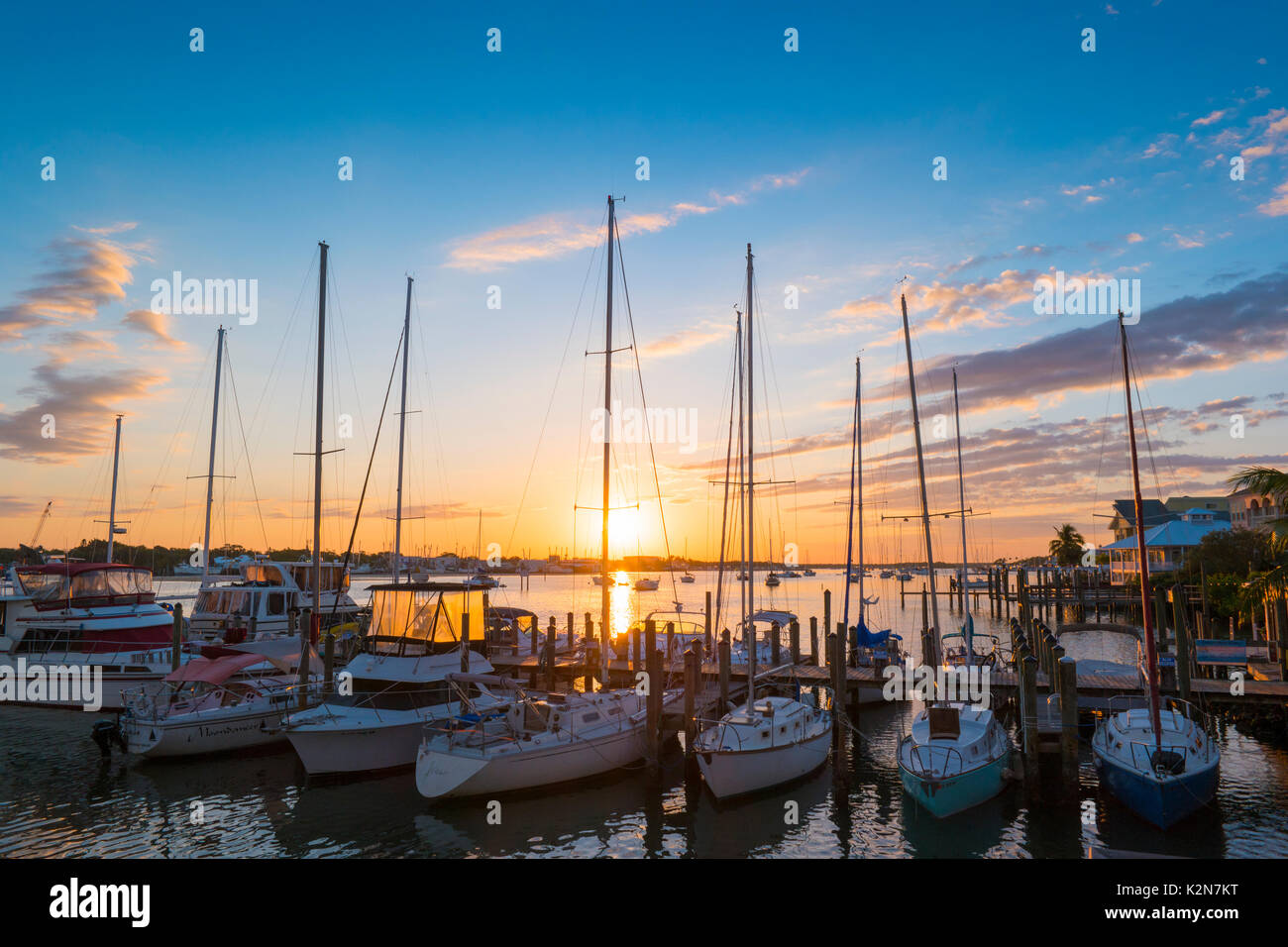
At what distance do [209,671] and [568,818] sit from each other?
12.7 metres

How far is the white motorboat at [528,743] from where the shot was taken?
18.4 metres

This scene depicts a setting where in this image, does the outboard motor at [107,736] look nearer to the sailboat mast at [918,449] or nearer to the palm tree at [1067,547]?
the sailboat mast at [918,449]

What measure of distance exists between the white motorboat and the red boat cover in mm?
7339

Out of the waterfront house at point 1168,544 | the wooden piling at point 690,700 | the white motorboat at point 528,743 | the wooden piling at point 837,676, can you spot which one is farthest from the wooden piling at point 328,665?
the waterfront house at point 1168,544

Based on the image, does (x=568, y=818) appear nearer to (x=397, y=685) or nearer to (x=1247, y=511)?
(x=397, y=685)

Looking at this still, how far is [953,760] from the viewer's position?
59.4ft

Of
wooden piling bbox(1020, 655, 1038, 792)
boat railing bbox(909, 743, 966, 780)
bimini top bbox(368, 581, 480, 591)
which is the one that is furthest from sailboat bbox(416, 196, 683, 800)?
wooden piling bbox(1020, 655, 1038, 792)

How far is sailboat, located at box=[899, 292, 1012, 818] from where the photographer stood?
17.8 metres

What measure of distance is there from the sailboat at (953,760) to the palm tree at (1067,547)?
104 m

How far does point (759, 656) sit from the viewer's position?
116 ft

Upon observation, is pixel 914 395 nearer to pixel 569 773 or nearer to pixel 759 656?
pixel 759 656

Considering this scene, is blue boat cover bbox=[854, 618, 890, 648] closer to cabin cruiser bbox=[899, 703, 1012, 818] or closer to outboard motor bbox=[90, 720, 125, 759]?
cabin cruiser bbox=[899, 703, 1012, 818]
